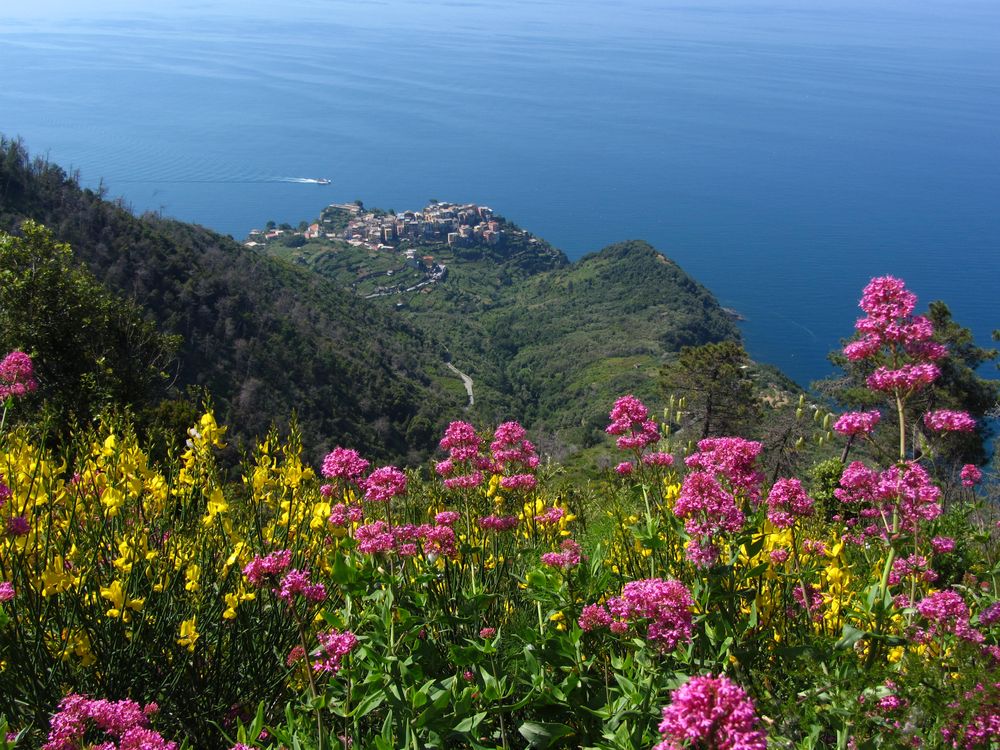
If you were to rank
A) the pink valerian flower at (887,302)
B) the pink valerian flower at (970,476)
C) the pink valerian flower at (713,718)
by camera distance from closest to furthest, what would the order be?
the pink valerian flower at (713,718), the pink valerian flower at (887,302), the pink valerian flower at (970,476)

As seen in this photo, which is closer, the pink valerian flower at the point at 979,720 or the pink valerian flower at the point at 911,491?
the pink valerian flower at the point at 979,720

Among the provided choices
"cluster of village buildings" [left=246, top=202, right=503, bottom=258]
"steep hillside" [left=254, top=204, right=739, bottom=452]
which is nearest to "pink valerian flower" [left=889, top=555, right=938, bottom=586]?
"steep hillside" [left=254, top=204, right=739, bottom=452]

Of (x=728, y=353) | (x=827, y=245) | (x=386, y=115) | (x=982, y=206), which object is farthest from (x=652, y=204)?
(x=728, y=353)

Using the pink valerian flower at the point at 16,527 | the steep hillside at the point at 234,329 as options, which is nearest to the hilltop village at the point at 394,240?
the steep hillside at the point at 234,329

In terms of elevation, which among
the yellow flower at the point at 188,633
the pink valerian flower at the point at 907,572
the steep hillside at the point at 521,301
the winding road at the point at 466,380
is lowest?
the winding road at the point at 466,380

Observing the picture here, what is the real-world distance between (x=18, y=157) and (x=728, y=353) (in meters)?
35.2

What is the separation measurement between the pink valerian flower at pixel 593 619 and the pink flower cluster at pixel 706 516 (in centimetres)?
30

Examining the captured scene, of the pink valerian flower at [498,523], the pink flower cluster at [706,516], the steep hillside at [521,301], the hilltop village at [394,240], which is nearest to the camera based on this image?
the pink flower cluster at [706,516]

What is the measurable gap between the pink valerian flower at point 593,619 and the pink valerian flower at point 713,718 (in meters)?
0.86

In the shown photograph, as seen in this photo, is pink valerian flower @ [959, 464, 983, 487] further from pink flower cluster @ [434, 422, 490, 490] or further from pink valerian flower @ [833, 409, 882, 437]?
pink flower cluster @ [434, 422, 490, 490]

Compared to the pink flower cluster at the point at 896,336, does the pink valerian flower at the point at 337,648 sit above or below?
below

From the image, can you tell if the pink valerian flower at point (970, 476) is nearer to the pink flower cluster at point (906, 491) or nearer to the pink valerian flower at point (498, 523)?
the pink flower cluster at point (906, 491)

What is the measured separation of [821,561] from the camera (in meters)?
2.70

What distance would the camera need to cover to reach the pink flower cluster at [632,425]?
107 inches
